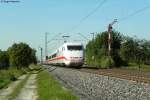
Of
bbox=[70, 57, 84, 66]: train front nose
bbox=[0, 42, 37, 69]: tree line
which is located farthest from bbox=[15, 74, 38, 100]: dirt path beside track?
bbox=[0, 42, 37, 69]: tree line

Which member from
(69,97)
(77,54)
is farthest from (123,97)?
(77,54)

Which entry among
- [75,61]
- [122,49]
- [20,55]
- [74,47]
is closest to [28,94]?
[75,61]

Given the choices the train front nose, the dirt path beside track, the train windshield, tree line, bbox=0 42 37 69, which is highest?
tree line, bbox=0 42 37 69

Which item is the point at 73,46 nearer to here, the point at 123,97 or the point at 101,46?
the point at 123,97

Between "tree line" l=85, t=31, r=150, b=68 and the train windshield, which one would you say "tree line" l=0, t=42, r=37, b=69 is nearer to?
"tree line" l=85, t=31, r=150, b=68

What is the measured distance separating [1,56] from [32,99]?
5070 inches

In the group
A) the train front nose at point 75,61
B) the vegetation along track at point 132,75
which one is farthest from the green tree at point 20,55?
the vegetation along track at point 132,75

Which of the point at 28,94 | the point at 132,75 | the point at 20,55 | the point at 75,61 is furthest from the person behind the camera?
the point at 20,55

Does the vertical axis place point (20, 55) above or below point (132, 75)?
above

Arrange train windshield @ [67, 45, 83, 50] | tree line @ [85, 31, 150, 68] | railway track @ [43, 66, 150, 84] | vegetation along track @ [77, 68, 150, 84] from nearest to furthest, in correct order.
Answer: railway track @ [43, 66, 150, 84] → vegetation along track @ [77, 68, 150, 84] → train windshield @ [67, 45, 83, 50] → tree line @ [85, 31, 150, 68]

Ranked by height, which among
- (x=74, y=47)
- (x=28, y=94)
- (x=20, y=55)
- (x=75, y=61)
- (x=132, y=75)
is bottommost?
(x=28, y=94)

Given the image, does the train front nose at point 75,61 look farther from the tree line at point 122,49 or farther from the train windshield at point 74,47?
the tree line at point 122,49

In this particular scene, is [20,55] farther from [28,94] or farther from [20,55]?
[28,94]

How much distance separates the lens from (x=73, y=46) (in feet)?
192
